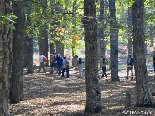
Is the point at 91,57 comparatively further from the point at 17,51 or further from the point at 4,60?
the point at 17,51

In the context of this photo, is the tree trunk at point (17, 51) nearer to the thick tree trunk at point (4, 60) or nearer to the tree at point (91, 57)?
the tree at point (91, 57)

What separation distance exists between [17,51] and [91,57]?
3877 millimetres

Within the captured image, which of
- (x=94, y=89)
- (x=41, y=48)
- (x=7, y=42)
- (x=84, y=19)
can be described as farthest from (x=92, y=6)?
(x=41, y=48)

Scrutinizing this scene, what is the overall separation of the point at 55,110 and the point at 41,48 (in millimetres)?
20730

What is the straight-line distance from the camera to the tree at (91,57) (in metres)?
9.36

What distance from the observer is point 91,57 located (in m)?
9.47

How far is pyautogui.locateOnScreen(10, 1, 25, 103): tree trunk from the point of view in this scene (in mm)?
11922

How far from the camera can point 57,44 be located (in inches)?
1261

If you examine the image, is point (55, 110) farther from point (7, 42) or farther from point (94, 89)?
point (7, 42)

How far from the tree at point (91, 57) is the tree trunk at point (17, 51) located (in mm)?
3406

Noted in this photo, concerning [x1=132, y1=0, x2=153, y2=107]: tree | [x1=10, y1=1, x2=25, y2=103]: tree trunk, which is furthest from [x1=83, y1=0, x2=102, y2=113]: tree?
[x1=10, y1=1, x2=25, y2=103]: tree trunk

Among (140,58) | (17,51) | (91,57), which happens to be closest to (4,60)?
(91,57)

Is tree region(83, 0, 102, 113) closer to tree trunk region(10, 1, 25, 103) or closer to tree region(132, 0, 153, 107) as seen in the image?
tree region(132, 0, 153, 107)

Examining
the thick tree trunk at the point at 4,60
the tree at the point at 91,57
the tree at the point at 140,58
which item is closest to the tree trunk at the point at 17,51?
the tree at the point at 91,57
